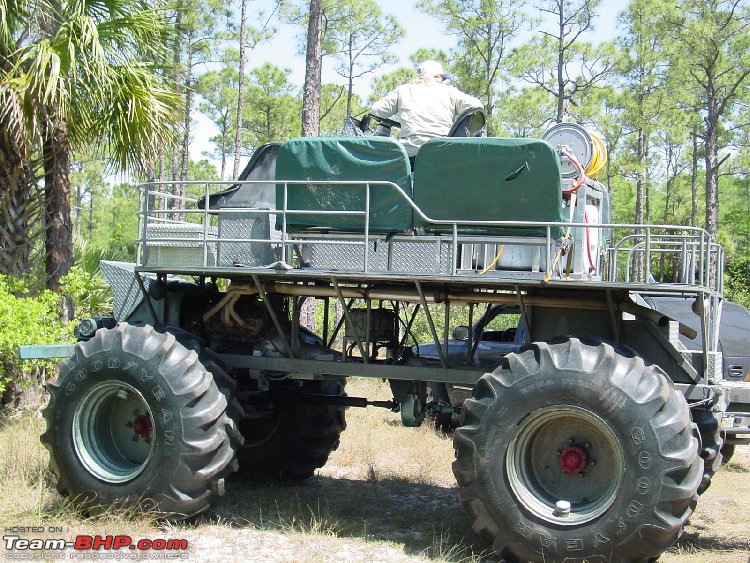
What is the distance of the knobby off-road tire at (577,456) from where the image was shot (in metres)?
5.69

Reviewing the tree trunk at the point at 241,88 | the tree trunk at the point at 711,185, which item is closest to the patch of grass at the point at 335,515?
the tree trunk at the point at 711,185

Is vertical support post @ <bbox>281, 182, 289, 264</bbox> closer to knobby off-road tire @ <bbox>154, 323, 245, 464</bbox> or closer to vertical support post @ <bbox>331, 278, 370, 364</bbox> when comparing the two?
vertical support post @ <bbox>331, 278, 370, 364</bbox>

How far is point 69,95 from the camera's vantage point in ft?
34.5

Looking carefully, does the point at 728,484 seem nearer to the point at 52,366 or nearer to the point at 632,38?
the point at 52,366

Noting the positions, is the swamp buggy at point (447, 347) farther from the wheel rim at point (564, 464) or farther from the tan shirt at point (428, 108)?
the tan shirt at point (428, 108)

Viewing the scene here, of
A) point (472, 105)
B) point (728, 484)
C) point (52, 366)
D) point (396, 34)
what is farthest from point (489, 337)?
point (396, 34)

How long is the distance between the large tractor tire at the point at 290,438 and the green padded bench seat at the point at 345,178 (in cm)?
224

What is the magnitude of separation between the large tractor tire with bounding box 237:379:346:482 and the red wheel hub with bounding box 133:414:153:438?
1.56 m

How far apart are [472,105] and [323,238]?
5.62 ft

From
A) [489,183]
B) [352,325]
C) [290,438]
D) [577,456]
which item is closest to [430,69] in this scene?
[489,183]

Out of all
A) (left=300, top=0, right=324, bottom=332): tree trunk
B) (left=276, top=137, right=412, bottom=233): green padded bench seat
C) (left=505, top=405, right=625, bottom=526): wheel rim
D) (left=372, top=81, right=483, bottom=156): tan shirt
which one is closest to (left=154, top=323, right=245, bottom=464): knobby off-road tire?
(left=276, top=137, right=412, bottom=233): green padded bench seat

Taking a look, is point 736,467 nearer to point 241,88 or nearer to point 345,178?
point 345,178

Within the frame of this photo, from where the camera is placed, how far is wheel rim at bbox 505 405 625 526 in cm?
596

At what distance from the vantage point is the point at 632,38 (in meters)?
33.4
